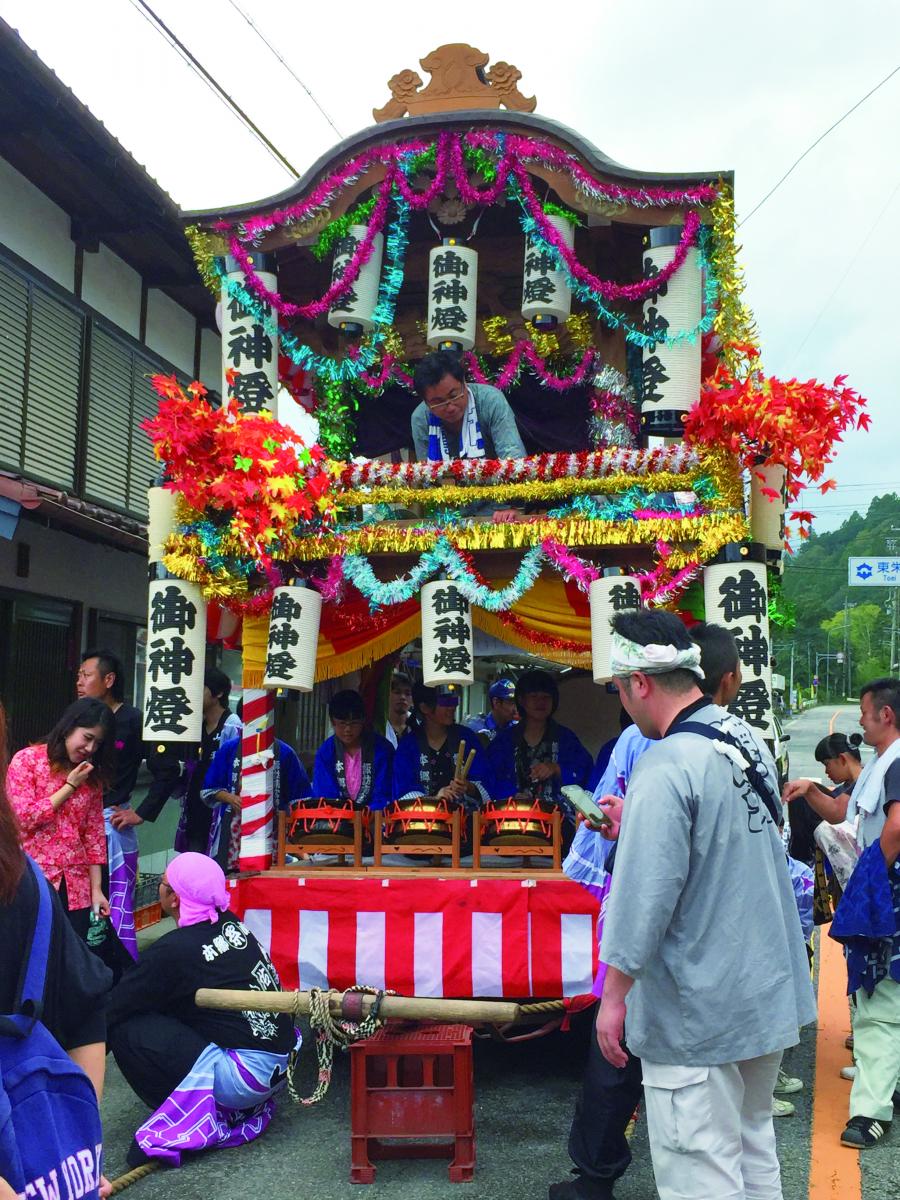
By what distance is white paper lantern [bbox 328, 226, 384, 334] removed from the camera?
259 inches

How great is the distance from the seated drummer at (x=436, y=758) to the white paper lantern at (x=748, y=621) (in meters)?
1.94

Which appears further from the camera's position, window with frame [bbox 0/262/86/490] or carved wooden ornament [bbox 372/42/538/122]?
window with frame [bbox 0/262/86/490]

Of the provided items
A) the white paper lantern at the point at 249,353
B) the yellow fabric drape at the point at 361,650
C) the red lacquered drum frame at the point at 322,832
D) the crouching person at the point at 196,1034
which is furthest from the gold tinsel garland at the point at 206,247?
the crouching person at the point at 196,1034

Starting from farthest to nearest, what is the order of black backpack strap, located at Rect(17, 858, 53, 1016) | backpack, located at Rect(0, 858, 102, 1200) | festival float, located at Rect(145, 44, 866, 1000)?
1. festival float, located at Rect(145, 44, 866, 1000)
2. black backpack strap, located at Rect(17, 858, 53, 1016)
3. backpack, located at Rect(0, 858, 102, 1200)

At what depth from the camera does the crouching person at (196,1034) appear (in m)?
4.46

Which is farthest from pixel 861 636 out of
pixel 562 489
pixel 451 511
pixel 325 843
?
pixel 325 843

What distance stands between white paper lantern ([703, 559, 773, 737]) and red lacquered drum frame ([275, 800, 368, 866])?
226cm

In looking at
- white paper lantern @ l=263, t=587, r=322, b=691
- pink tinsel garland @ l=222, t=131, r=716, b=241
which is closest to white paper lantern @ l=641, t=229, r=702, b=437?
pink tinsel garland @ l=222, t=131, r=716, b=241

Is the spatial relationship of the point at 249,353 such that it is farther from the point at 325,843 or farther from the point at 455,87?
the point at 325,843

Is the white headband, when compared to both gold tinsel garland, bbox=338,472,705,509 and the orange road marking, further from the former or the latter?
gold tinsel garland, bbox=338,472,705,509

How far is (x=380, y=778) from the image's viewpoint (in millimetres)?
6918

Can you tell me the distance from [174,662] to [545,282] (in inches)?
130

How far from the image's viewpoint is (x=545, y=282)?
21.1 ft

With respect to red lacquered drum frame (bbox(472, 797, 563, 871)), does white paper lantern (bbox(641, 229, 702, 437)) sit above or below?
above
